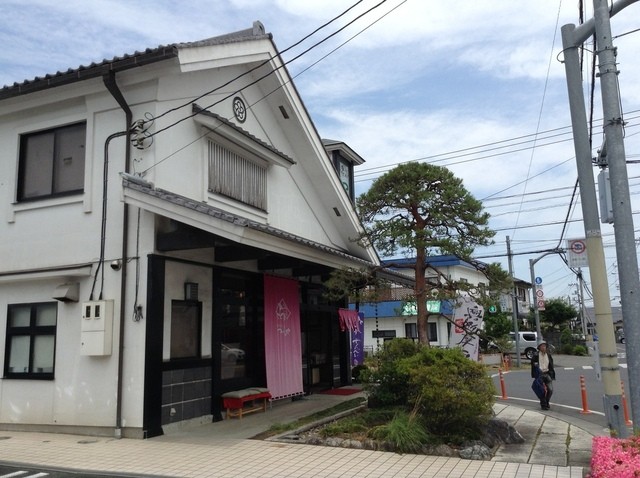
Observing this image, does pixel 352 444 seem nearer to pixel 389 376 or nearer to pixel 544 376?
pixel 389 376

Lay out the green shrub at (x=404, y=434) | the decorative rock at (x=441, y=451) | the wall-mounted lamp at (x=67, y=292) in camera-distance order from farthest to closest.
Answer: the wall-mounted lamp at (x=67, y=292), the green shrub at (x=404, y=434), the decorative rock at (x=441, y=451)

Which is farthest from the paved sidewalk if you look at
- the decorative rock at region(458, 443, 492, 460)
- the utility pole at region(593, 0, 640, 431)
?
the utility pole at region(593, 0, 640, 431)

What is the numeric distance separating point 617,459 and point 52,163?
10.7 m

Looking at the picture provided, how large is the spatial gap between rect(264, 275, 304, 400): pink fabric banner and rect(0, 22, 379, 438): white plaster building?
0.40 meters

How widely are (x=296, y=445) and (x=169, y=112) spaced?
244 inches

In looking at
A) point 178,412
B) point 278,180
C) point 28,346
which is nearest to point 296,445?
point 178,412

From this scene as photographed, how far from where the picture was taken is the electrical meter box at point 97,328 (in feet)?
30.5

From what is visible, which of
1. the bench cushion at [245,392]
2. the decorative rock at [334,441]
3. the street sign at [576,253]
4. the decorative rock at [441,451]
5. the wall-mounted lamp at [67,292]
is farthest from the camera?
the bench cushion at [245,392]

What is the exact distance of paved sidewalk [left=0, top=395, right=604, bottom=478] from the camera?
7.05 m

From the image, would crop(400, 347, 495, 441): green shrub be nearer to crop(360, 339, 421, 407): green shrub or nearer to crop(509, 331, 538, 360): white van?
crop(360, 339, 421, 407): green shrub

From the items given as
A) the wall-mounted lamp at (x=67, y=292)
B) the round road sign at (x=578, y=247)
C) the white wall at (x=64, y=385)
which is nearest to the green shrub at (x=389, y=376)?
the round road sign at (x=578, y=247)

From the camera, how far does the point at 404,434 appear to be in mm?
8336

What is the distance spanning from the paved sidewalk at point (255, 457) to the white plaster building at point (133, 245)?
2.21 feet

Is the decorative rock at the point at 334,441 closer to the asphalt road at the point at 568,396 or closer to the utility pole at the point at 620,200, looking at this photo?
the asphalt road at the point at 568,396
